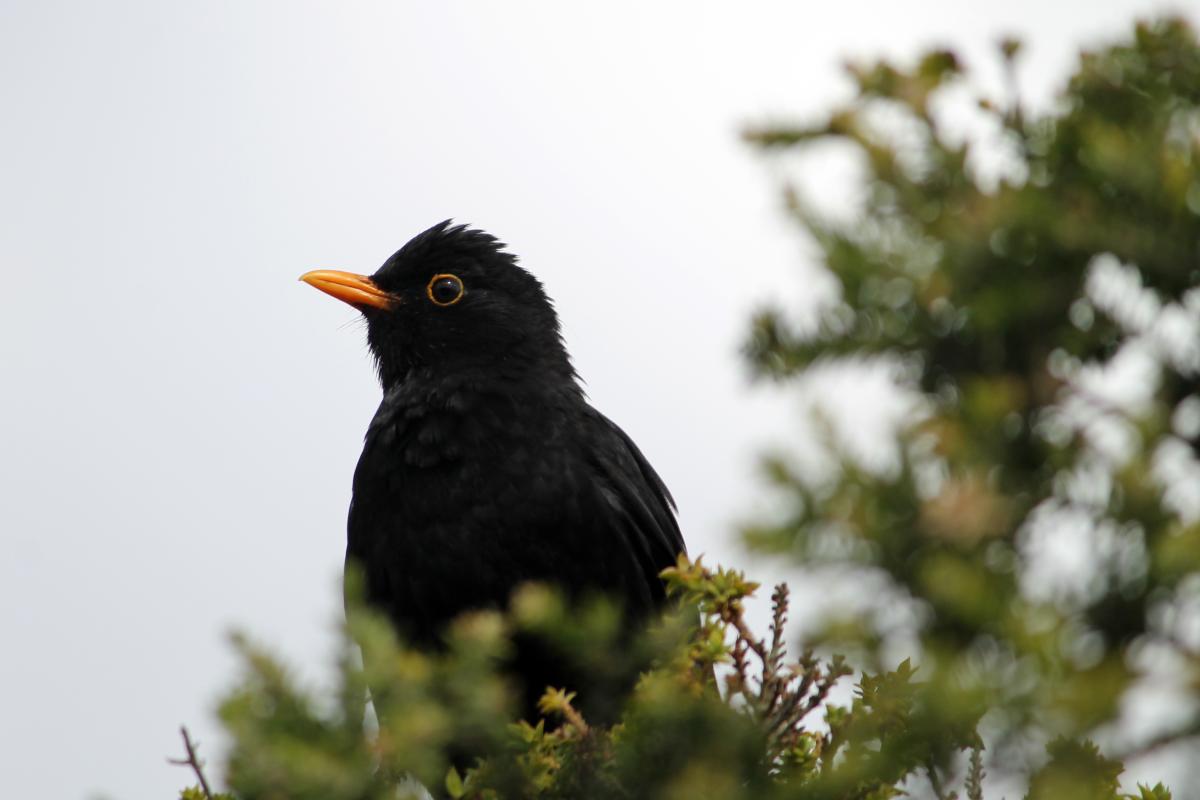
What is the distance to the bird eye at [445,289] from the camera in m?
6.07

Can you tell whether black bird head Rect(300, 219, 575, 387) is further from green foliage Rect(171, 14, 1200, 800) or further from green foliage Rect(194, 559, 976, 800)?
green foliage Rect(171, 14, 1200, 800)

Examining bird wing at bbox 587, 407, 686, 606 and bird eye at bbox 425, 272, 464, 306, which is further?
bird eye at bbox 425, 272, 464, 306

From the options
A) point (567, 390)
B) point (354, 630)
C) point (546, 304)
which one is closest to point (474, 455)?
point (567, 390)

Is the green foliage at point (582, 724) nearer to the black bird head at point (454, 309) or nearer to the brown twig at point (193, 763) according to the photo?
the brown twig at point (193, 763)

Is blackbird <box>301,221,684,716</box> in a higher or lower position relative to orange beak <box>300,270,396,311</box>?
lower

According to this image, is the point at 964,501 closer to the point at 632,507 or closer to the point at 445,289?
the point at 632,507

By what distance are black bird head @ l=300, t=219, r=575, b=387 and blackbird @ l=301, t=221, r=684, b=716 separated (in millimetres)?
13

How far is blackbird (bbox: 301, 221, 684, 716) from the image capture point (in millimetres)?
4969

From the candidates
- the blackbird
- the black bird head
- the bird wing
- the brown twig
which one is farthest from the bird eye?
the brown twig

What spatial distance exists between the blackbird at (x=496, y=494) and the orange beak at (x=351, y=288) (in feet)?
1.10

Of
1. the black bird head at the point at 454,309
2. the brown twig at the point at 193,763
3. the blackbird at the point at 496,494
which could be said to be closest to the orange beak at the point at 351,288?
the black bird head at the point at 454,309

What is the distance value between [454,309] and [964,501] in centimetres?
456

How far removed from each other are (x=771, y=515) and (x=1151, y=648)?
0.48m

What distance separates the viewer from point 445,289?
20.0 feet
